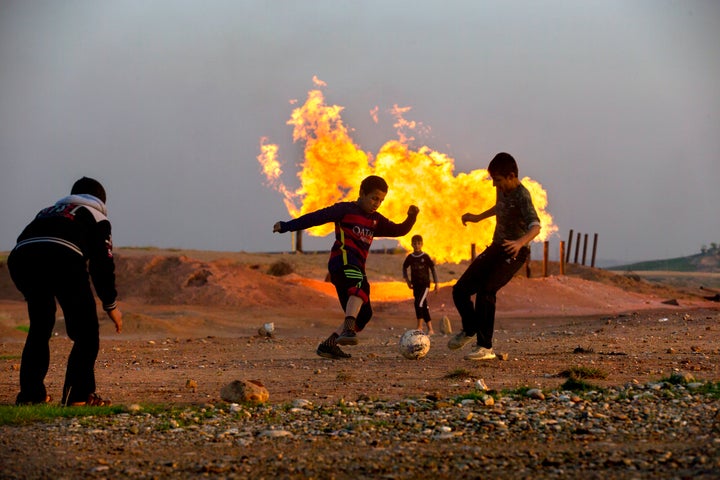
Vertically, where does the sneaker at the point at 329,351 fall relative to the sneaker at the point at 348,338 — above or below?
below

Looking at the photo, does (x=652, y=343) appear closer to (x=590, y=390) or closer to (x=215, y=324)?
(x=590, y=390)

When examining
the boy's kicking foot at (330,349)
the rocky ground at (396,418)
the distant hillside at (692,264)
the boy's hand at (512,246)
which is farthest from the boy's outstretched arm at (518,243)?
the distant hillside at (692,264)

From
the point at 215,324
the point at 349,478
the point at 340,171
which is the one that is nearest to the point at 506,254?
the point at 349,478

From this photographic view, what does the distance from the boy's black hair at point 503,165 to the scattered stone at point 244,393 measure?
4164 millimetres

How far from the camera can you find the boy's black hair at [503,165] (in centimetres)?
1174

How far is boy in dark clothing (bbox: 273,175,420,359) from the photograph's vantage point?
12.0 metres

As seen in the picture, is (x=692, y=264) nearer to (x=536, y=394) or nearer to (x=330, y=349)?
(x=330, y=349)

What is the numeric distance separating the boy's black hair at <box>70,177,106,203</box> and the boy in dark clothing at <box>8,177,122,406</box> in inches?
5.5

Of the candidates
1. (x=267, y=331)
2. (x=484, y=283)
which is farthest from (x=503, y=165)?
(x=267, y=331)

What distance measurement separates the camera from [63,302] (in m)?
9.06

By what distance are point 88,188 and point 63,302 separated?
3.64 feet

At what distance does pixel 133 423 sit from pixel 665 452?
13.9 feet

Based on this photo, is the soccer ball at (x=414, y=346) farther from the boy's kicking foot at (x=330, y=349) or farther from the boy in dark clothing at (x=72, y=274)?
the boy in dark clothing at (x=72, y=274)

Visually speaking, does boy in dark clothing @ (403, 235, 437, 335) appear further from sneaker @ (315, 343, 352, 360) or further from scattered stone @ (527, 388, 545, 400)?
scattered stone @ (527, 388, 545, 400)
